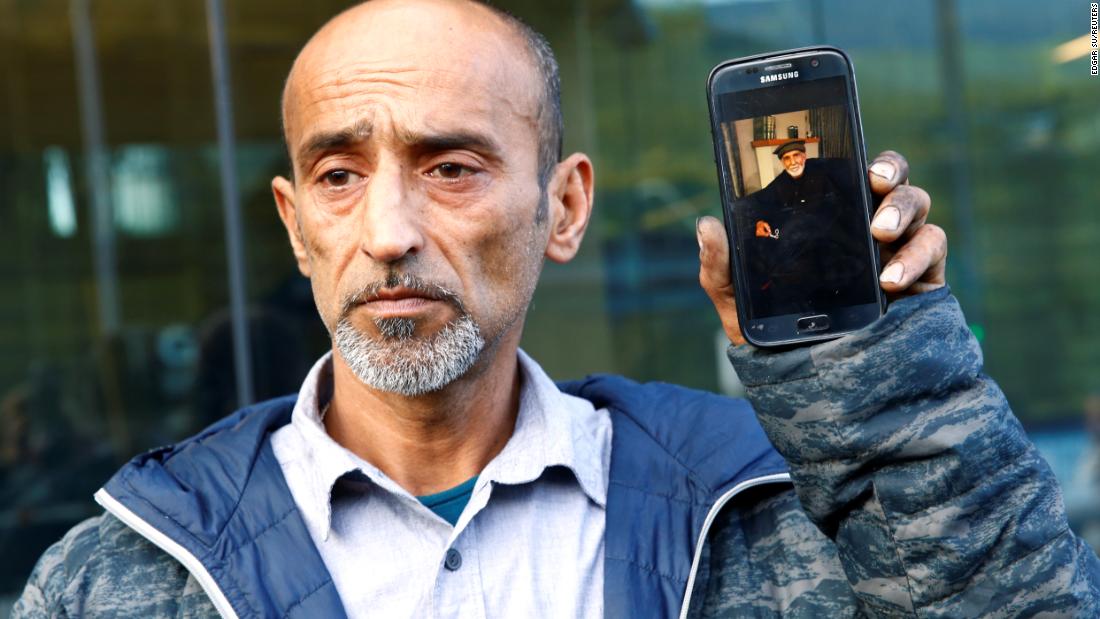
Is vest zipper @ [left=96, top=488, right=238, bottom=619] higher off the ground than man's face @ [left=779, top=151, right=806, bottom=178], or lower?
lower

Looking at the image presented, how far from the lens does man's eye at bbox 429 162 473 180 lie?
1587mm

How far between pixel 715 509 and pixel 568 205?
593 millimetres

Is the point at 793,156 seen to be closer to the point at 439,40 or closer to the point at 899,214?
the point at 899,214

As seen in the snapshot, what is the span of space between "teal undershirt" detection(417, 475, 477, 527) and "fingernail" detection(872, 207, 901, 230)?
687mm

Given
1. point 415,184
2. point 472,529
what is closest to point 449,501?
point 472,529

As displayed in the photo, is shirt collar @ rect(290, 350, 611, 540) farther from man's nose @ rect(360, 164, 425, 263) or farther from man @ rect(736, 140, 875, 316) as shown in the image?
man @ rect(736, 140, 875, 316)

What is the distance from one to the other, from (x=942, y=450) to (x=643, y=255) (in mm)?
3718

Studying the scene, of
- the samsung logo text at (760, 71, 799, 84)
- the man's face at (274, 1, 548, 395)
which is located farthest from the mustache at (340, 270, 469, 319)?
the samsung logo text at (760, 71, 799, 84)

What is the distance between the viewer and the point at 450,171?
5.25 feet

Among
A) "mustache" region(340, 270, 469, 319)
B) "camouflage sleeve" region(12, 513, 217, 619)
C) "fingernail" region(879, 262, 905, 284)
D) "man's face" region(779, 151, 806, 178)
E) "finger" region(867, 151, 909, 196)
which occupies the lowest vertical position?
"camouflage sleeve" region(12, 513, 217, 619)

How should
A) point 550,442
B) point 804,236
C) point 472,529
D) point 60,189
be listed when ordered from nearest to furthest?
point 804,236
point 472,529
point 550,442
point 60,189

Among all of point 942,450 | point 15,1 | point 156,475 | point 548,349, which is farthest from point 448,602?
point 15,1

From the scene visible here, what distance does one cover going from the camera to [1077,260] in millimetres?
5305

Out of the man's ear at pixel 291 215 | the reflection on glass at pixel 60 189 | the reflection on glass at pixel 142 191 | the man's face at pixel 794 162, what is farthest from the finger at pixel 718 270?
the reflection on glass at pixel 60 189
